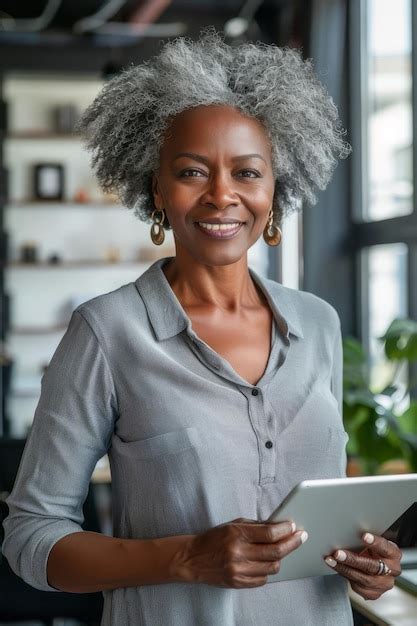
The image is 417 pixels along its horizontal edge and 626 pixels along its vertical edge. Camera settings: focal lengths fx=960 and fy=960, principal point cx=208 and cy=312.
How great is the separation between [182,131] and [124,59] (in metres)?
5.63

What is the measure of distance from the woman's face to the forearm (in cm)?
46

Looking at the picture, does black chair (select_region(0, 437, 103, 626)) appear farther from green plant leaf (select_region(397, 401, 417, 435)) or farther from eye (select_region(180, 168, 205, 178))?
eye (select_region(180, 168, 205, 178))

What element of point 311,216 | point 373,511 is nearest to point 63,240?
point 311,216

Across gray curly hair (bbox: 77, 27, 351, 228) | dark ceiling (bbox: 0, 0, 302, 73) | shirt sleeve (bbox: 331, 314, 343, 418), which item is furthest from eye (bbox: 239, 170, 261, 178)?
dark ceiling (bbox: 0, 0, 302, 73)

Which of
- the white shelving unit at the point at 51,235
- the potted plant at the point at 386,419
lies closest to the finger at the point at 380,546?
the potted plant at the point at 386,419

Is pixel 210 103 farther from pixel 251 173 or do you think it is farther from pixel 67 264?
pixel 67 264

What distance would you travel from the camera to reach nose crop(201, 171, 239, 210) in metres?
1.49

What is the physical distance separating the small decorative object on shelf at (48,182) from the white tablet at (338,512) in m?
5.50

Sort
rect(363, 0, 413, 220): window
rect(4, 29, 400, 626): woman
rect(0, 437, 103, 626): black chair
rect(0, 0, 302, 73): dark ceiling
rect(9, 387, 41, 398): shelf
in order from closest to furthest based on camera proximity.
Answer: rect(4, 29, 400, 626): woman → rect(0, 437, 103, 626): black chair → rect(363, 0, 413, 220): window → rect(0, 0, 302, 73): dark ceiling → rect(9, 387, 41, 398): shelf

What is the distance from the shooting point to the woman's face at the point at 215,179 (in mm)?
1508

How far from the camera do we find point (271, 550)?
1.29 metres

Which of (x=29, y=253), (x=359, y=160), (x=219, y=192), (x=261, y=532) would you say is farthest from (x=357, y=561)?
(x=29, y=253)

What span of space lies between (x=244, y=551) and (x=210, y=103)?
2.36 ft

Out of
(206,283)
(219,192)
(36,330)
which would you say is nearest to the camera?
(219,192)
